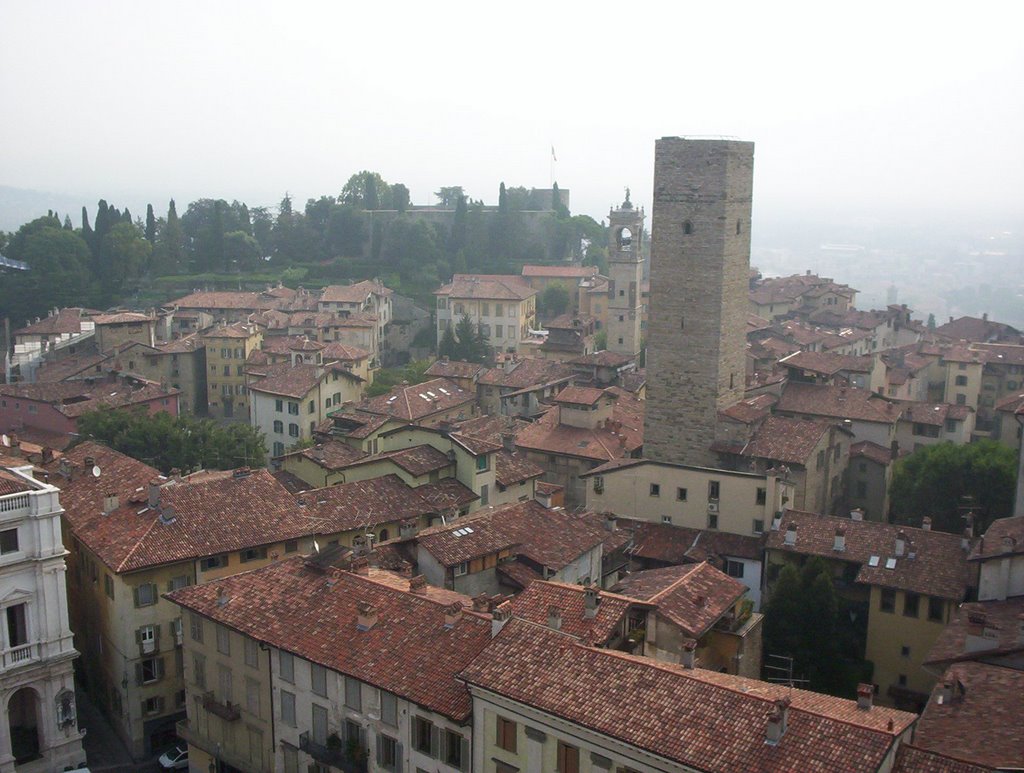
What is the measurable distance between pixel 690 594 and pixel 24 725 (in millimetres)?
18064

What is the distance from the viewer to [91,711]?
30203mm

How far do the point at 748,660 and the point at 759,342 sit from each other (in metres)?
41.3

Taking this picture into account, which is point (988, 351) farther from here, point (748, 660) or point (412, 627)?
point (412, 627)

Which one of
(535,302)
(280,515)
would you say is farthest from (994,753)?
(535,302)

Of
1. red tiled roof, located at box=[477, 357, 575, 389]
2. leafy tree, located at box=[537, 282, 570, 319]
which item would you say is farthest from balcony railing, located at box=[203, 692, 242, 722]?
leafy tree, located at box=[537, 282, 570, 319]

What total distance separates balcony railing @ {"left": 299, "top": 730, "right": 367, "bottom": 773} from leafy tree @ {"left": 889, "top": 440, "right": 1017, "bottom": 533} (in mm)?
25250

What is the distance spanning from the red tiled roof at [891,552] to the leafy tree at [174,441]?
22.8m

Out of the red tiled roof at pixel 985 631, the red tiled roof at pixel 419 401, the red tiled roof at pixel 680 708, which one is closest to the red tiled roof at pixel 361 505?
the red tiled roof at pixel 680 708

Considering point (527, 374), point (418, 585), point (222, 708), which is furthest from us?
point (527, 374)

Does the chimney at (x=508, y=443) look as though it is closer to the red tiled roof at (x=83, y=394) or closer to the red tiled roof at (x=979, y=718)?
the red tiled roof at (x=83, y=394)

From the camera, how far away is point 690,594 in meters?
23.0

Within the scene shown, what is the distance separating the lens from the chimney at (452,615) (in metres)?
20.9

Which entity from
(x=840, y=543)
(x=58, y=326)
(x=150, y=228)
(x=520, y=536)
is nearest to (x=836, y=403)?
(x=840, y=543)

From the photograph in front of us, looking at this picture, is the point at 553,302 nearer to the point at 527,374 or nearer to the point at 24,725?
the point at 527,374
